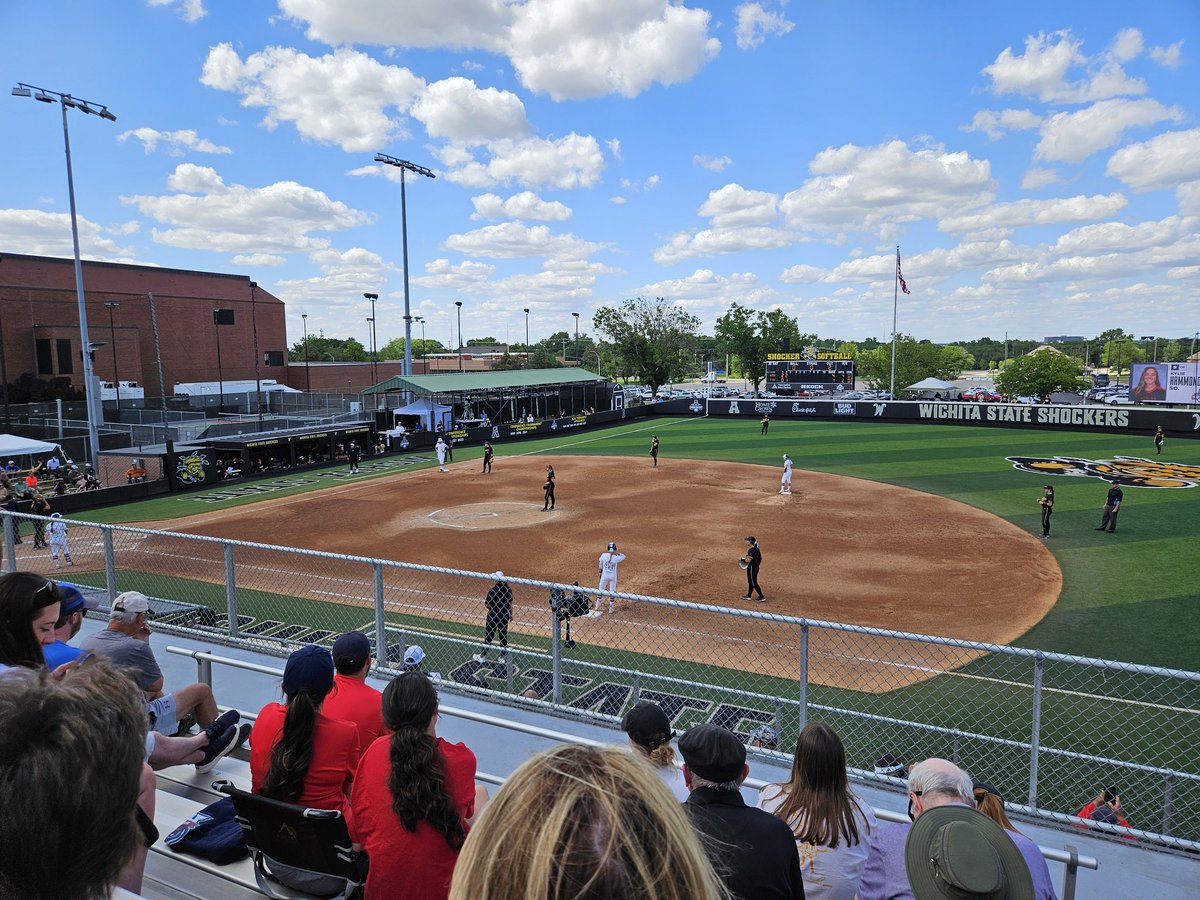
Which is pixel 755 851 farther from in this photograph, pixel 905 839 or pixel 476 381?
pixel 476 381

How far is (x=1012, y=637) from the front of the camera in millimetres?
14820

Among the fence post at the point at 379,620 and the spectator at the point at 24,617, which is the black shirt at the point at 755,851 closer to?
the spectator at the point at 24,617

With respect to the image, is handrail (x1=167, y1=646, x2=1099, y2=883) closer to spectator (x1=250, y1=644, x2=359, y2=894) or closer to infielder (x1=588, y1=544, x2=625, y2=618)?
spectator (x1=250, y1=644, x2=359, y2=894)

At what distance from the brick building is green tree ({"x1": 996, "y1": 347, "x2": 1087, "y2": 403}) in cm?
7091

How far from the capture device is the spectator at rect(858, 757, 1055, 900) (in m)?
3.21

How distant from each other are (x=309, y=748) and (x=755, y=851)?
2448mm

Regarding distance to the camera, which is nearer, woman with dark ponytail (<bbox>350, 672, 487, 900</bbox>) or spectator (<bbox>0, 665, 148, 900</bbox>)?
spectator (<bbox>0, 665, 148, 900</bbox>)

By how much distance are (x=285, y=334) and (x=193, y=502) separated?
50.7m

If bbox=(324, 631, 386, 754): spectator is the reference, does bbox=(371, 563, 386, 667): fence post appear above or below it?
below

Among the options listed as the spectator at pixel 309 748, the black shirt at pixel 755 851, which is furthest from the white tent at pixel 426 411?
the black shirt at pixel 755 851

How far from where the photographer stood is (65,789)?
1559 millimetres

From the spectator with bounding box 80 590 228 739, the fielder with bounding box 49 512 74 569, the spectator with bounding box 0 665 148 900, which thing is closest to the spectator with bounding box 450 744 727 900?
the spectator with bounding box 0 665 148 900

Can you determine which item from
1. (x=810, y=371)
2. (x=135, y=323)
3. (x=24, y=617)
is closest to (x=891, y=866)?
(x=24, y=617)

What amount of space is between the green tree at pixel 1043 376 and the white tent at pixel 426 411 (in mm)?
57756
